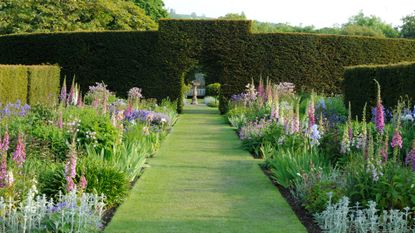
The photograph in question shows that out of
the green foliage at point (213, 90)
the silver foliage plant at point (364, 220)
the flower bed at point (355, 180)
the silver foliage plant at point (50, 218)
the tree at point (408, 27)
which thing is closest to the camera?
the silver foliage plant at point (50, 218)

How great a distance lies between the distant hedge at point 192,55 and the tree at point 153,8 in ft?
57.1

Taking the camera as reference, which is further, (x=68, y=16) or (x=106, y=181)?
(x=68, y=16)

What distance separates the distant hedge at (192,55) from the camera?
74.3ft

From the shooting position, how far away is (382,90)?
13.6 m

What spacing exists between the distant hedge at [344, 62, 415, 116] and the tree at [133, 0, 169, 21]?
2642 centimetres

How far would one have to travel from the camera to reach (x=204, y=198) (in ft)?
23.2

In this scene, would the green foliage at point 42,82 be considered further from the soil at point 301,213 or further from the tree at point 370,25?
the tree at point 370,25

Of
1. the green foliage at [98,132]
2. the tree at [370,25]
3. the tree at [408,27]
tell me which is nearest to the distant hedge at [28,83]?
the green foliage at [98,132]

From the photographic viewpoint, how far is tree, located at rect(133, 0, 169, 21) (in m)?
40.3

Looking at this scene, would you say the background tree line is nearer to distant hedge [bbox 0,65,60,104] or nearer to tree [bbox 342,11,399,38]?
distant hedge [bbox 0,65,60,104]

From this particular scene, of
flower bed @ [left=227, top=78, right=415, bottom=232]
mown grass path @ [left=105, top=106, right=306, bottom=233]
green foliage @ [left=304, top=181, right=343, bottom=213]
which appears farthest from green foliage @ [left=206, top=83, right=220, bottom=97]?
green foliage @ [left=304, top=181, right=343, bottom=213]

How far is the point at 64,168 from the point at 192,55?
16451 mm

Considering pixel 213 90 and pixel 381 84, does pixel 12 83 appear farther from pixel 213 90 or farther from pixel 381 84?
pixel 213 90

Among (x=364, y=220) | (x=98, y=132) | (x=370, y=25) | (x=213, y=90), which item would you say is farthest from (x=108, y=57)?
(x=370, y=25)
